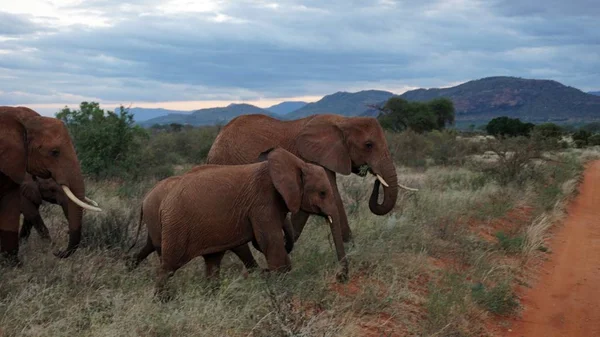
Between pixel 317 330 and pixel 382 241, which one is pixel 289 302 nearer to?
pixel 317 330

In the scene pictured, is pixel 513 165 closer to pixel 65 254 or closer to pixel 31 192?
pixel 31 192

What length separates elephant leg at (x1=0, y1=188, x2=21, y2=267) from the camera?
6812 mm

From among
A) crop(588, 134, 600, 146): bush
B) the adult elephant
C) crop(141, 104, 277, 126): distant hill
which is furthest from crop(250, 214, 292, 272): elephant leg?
crop(588, 134, 600, 146): bush

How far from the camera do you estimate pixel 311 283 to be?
6582mm

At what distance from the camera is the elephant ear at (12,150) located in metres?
6.29

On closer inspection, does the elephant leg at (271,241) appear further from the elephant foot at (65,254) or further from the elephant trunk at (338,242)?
the elephant foot at (65,254)

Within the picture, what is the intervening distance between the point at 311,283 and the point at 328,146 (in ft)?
7.66

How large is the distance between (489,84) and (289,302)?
16574 cm

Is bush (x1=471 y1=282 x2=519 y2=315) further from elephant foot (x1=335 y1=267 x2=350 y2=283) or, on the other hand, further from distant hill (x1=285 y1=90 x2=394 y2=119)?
distant hill (x1=285 y1=90 x2=394 y2=119)

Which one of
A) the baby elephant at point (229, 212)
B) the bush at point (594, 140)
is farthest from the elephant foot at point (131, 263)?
the bush at point (594, 140)

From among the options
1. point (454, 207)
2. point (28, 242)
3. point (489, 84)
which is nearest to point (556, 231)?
point (454, 207)

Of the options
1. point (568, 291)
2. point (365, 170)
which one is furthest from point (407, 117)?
point (365, 170)

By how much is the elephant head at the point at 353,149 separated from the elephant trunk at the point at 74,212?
2.87m

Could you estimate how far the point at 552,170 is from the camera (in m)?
21.8
